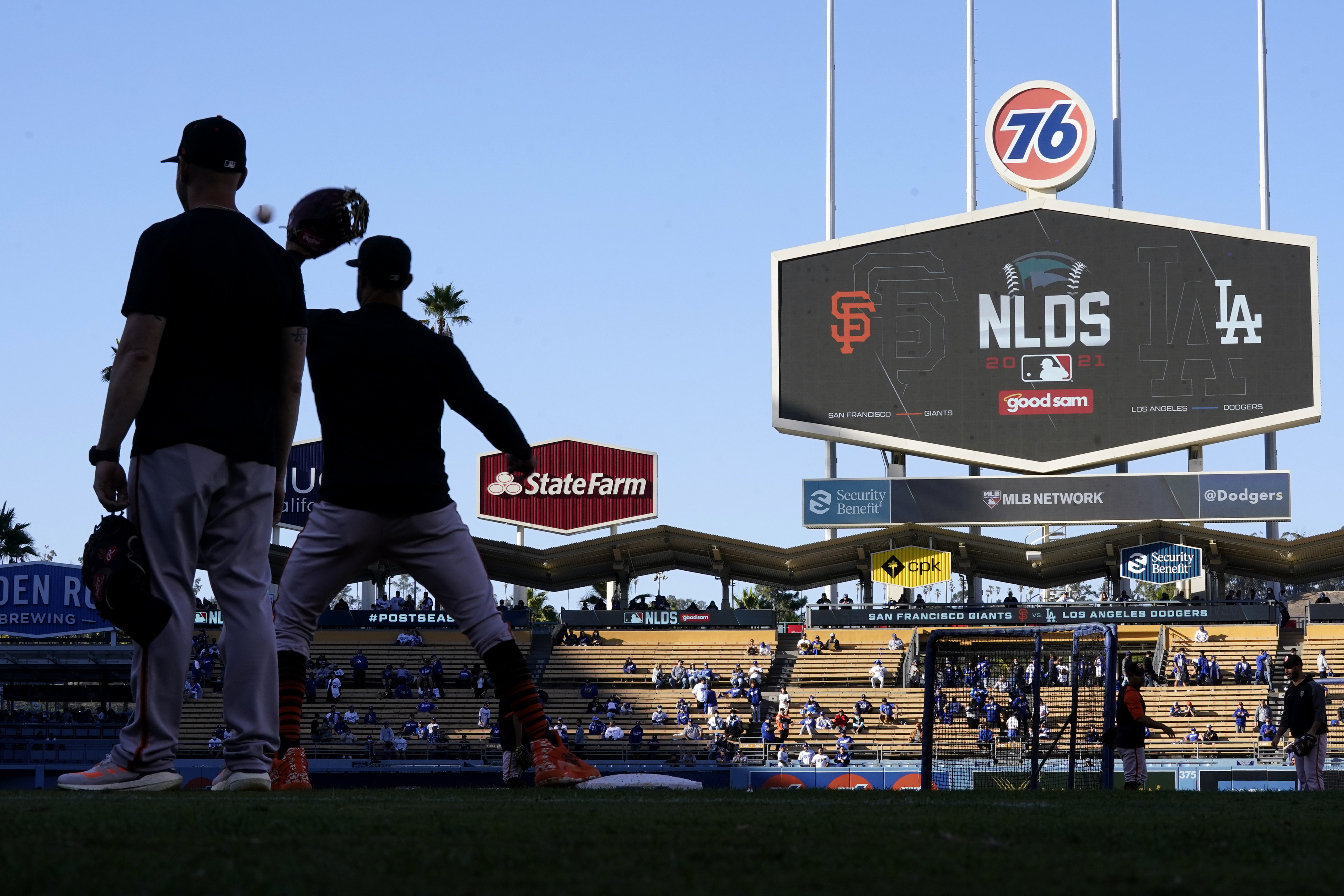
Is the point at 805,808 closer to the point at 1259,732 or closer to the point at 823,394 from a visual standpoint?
the point at 1259,732

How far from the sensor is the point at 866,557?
43000 millimetres

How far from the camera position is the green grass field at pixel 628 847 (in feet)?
9.94

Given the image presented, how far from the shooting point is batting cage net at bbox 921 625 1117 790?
14.5 m

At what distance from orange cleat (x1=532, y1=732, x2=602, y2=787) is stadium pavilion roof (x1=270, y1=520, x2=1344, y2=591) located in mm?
33974

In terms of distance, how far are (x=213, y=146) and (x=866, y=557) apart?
38.0 metres

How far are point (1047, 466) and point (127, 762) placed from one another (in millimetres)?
34154

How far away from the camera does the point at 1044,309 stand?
3819cm

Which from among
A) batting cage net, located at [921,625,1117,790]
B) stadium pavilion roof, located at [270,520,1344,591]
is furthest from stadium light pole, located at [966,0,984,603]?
batting cage net, located at [921,625,1117,790]

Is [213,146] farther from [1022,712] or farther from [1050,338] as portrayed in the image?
[1050,338]

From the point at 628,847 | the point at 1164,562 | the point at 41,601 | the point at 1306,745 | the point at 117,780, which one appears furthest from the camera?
the point at 41,601

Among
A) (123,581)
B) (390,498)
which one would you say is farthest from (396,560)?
(123,581)

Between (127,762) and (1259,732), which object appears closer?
(127,762)

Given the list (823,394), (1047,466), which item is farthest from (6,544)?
(1047,466)

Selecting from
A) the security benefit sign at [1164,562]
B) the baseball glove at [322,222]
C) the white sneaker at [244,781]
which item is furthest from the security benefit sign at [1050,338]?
the white sneaker at [244,781]
